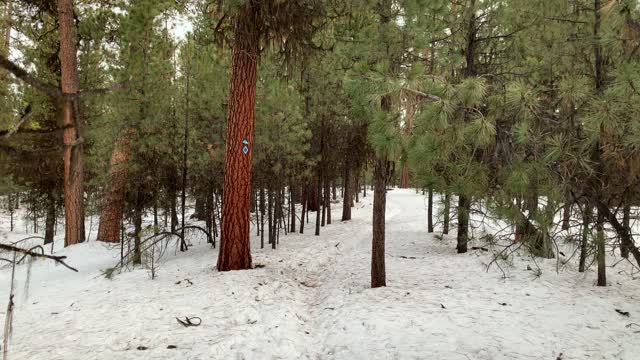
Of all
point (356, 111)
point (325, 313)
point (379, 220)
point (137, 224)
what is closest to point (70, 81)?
point (137, 224)

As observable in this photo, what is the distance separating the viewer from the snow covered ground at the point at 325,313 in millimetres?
4645

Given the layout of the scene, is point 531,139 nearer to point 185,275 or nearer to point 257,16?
point 257,16

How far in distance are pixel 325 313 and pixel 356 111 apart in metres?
3.33

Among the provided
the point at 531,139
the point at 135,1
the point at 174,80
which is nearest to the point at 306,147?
the point at 174,80

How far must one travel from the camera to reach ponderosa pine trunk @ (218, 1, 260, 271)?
7.46 m

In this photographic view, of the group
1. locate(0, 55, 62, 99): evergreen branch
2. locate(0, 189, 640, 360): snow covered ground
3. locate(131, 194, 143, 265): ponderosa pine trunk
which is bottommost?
locate(0, 189, 640, 360): snow covered ground

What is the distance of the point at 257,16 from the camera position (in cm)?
717

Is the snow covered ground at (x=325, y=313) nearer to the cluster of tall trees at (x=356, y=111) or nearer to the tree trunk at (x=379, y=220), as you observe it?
the tree trunk at (x=379, y=220)

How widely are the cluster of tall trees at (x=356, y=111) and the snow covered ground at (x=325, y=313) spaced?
87cm

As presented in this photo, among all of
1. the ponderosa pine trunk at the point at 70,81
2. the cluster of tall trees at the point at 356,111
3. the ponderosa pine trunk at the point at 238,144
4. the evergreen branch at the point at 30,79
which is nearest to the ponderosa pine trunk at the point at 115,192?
the cluster of tall trees at the point at 356,111

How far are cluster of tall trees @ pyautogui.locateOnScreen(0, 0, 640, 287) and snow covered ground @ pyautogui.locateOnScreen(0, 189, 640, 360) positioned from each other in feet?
2.86

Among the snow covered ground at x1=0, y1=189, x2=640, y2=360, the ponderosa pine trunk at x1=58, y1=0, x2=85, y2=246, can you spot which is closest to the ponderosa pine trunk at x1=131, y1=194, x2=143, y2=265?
the snow covered ground at x1=0, y1=189, x2=640, y2=360

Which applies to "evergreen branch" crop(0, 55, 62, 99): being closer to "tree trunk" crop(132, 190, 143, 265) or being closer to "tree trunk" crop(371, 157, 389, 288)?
"tree trunk" crop(371, 157, 389, 288)

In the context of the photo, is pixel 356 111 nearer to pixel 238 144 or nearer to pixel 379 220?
pixel 379 220
